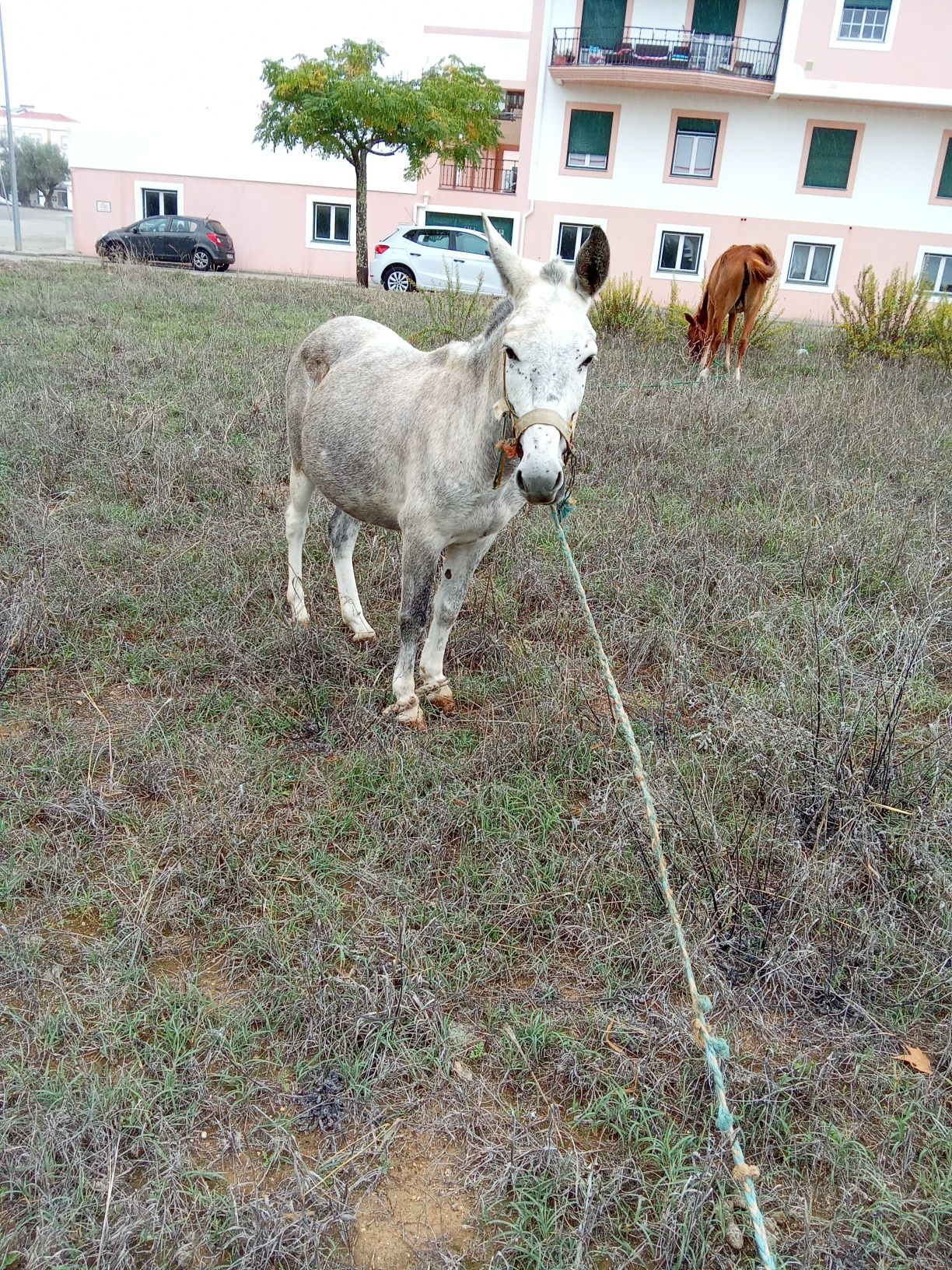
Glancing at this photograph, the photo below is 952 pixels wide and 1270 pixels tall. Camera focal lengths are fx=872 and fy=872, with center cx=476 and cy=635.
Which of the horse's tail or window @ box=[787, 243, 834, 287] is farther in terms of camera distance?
window @ box=[787, 243, 834, 287]

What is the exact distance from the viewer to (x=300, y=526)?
4.54 metres

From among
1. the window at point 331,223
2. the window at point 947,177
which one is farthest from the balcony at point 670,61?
the window at point 331,223

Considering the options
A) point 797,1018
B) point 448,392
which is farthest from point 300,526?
point 797,1018

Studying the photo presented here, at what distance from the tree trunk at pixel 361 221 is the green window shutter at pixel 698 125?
34.6 ft

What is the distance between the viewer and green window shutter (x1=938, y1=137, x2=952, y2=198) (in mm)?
25125

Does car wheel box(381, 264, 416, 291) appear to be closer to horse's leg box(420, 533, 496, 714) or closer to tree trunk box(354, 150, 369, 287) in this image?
tree trunk box(354, 150, 369, 287)

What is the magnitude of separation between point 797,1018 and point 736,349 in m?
9.74

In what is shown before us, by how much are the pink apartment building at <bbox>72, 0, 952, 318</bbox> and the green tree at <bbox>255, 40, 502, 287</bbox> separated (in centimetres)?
445

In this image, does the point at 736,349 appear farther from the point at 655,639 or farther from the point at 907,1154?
the point at 907,1154

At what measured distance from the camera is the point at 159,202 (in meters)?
28.9

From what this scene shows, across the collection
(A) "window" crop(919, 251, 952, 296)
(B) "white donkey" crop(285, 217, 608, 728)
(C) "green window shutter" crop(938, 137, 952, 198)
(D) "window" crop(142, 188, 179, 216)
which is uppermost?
(C) "green window shutter" crop(938, 137, 952, 198)

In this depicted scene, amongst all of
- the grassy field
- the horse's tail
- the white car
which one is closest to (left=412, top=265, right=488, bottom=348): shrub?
the horse's tail

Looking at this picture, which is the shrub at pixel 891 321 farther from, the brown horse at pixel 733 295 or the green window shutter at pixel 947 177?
the green window shutter at pixel 947 177

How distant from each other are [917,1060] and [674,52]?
2980 centimetres
